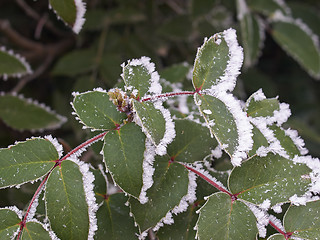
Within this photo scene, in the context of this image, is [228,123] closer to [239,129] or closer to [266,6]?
[239,129]

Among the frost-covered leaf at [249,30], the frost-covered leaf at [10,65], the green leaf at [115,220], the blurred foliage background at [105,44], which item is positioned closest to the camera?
the green leaf at [115,220]

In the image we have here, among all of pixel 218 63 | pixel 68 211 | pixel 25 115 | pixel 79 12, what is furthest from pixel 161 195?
pixel 25 115

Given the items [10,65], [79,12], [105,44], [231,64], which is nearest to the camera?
[231,64]

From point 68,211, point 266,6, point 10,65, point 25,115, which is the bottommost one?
point 25,115

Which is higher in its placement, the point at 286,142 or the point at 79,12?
the point at 79,12

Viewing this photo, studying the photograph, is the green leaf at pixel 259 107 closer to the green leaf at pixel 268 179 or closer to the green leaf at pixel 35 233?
the green leaf at pixel 268 179

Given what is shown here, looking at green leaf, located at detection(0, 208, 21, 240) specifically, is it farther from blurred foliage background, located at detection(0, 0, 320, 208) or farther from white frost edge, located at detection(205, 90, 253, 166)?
blurred foliage background, located at detection(0, 0, 320, 208)

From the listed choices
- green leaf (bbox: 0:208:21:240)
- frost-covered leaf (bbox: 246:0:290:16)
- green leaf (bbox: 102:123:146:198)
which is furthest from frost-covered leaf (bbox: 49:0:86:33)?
frost-covered leaf (bbox: 246:0:290:16)

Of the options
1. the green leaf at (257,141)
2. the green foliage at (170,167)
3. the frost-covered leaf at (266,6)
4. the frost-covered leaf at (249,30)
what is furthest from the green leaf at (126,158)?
the frost-covered leaf at (266,6)
